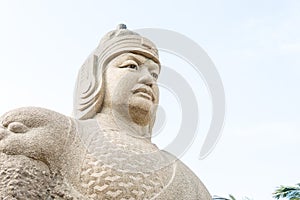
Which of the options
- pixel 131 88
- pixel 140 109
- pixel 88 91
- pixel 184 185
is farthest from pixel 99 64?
pixel 184 185

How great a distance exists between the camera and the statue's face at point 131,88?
4.11m

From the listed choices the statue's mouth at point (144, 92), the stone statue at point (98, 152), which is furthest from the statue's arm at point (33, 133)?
the statue's mouth at point (144, 92)

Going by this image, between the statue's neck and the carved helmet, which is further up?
the carved helmet

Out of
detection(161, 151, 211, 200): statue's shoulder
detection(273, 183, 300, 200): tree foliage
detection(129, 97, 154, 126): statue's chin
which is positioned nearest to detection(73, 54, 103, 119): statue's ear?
detection(129, 97, 154, 126): statue's chin

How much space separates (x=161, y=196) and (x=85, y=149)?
2.08ft

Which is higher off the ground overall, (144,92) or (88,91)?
(144,92)

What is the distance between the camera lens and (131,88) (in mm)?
4117

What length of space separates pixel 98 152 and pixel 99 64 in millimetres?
1114

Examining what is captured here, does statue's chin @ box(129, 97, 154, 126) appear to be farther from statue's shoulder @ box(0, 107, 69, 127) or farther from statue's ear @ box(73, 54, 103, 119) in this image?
statue's shoulder @ box(0, 107, 69, 127)

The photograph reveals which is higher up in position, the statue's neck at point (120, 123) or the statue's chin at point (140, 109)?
the statue's chin at point (140, 109)

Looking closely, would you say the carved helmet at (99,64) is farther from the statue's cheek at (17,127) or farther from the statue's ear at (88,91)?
the statue's cheek at (17,127)

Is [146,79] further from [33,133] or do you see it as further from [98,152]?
[33,133]

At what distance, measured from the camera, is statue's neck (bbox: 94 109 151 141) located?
4.00 meters

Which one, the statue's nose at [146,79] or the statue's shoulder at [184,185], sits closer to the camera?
the statue's shoulder at [184,185]
